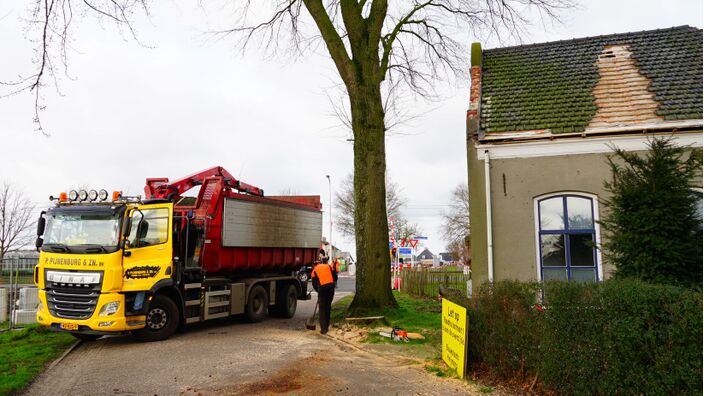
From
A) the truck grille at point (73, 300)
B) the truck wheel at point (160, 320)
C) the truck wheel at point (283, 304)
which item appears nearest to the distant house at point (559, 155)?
the truck wheel at point (283, 304)

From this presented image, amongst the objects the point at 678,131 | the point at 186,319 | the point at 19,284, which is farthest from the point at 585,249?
the point at 19,284

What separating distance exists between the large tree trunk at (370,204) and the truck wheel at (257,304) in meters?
2.81

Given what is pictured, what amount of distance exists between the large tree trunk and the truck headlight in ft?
16.6

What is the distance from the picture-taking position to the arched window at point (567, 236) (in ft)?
38.3

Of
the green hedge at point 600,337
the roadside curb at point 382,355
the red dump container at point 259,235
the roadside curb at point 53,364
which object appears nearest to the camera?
the green hedge at point 600,337

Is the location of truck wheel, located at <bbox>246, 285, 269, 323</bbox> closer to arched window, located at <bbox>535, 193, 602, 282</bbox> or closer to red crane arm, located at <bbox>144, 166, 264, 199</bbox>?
red crane arm, located at <bbox>144, 166, 264, 199</bbox>

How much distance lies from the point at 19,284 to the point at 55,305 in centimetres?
603

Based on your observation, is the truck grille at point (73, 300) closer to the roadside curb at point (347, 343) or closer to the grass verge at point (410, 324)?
the roadside curb at point (347, 343)

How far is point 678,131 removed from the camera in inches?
445

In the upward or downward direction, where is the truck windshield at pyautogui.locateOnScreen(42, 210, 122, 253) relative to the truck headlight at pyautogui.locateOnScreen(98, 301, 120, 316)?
upward

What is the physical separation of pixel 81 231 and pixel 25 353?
7.70 feet

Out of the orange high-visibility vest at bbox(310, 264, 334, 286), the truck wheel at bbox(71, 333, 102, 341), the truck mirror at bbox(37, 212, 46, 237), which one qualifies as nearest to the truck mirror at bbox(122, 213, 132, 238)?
the truck mirror at bbox(37, 212, 46, 237)

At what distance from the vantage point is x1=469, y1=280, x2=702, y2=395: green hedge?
16.9ft

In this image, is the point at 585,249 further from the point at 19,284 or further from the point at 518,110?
the point at 19,284
